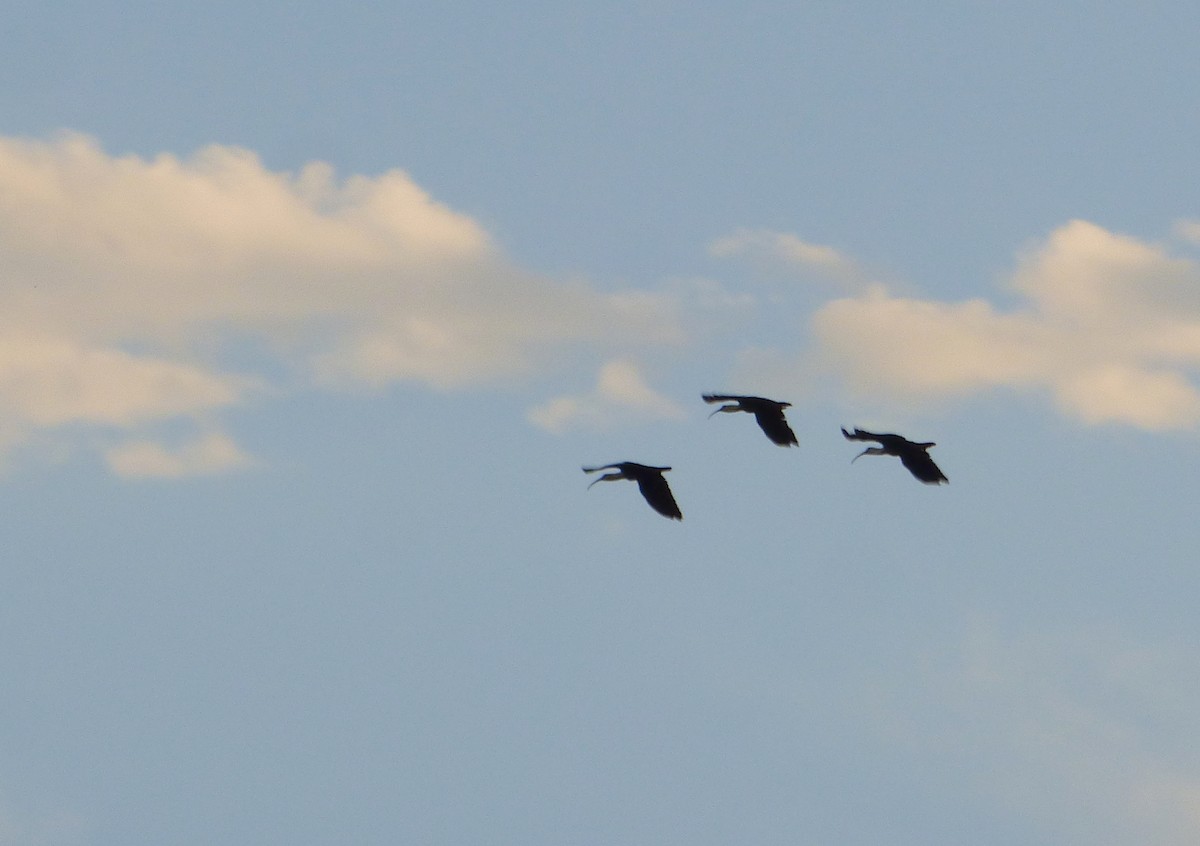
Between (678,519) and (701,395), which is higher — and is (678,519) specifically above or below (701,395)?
below

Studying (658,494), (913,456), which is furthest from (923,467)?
(658,494)

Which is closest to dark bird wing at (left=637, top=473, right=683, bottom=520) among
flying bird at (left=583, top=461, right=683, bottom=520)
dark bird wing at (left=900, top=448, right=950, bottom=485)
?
flying bird at (left=583, top=461, right=683, bottom=520)

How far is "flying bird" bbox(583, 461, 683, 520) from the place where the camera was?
237ft

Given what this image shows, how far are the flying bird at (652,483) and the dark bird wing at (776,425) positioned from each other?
13.7 feet

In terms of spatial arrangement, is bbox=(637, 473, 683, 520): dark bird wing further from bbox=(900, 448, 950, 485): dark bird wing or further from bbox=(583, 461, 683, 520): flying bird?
bbox=(900, 448, 950, 485): dark bird wing

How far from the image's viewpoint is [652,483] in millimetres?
72812

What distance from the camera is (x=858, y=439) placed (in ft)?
247

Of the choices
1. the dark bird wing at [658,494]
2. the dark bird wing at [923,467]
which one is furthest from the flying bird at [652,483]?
the dark bird wing at [923,467]

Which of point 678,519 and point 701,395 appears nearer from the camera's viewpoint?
point 678,519

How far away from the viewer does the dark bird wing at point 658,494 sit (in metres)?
72.2

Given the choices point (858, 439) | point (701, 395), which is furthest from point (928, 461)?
point (701, 395)

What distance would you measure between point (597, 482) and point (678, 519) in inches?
126

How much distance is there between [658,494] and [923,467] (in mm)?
8589

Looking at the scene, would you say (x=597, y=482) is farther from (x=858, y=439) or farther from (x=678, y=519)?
(x=858, y=439)
